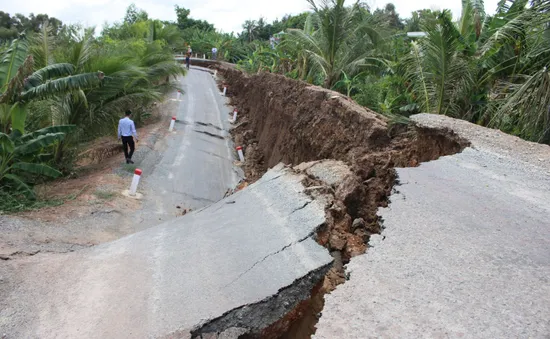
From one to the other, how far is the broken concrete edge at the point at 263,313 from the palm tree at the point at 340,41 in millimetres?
12627

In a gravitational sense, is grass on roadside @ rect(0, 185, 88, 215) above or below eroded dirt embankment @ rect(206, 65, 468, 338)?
below

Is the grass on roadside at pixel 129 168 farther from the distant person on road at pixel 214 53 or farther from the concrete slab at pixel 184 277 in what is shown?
the distant person on road at pixel 214 53

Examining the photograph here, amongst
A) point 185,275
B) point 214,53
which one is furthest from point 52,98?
point 214,53

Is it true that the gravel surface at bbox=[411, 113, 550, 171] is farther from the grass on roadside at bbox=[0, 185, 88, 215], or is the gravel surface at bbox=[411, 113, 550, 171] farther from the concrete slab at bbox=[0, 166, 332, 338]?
the grass on roadside at bbox=[0, 185, 88, 215]

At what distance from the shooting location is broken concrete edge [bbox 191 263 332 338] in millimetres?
3867

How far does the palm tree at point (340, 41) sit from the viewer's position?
1505cm

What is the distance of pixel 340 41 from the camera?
15547 millimetres

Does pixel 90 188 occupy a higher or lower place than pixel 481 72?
lower

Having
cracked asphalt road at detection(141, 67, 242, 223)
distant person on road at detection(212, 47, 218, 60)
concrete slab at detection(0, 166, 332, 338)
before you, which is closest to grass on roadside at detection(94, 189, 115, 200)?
cracked asphalt road at detection(141, 67, 242, 223)

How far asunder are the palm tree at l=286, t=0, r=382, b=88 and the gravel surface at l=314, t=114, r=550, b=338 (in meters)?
10.6

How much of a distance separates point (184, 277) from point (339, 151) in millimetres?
5297

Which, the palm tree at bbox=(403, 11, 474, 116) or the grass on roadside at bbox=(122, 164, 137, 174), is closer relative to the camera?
the palm tree at bbox=(403, 11, 474, 116)

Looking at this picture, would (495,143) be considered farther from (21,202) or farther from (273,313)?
(21,202)

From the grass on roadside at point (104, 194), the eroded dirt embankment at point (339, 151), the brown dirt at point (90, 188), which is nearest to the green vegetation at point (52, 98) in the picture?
the brown dirt at point (90, 188)
